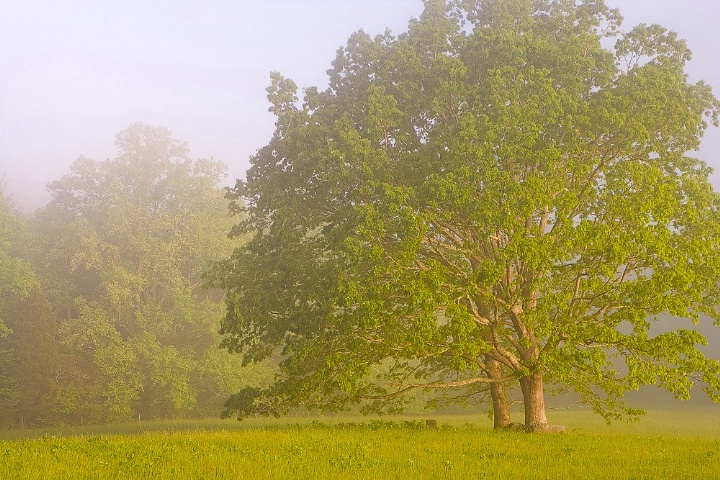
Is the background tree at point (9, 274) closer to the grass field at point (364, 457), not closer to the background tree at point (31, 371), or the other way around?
the background tree at point (31, 371)

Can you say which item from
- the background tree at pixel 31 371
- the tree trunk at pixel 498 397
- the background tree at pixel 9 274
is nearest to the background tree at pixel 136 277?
the background tree at pixel 31 371

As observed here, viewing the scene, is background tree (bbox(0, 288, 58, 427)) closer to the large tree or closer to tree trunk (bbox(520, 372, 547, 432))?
the large tree

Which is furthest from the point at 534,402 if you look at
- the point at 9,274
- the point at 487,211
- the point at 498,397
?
the point at 9,274

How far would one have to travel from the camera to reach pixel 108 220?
191 ft

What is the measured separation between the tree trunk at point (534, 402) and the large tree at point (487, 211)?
7 centimetres

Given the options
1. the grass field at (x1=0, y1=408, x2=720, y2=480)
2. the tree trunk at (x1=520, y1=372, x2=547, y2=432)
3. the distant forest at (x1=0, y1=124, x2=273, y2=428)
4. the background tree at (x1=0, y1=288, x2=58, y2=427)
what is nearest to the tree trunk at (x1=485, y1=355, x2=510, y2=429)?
the tree trunk at (x1=520, y1=372, x2=547, y2=432)

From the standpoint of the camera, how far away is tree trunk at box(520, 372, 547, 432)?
25.8 m

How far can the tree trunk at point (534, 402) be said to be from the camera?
25.8m

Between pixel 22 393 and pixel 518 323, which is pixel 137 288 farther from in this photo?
pixel 518 323

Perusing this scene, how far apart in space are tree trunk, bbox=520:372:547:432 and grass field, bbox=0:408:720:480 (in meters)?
2.37

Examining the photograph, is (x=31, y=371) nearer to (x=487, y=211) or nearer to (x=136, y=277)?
(x=136, y=277)

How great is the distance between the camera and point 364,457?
16.5m

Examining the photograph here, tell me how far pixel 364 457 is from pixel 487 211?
10.1m

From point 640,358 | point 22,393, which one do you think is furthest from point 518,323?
point 22,393
